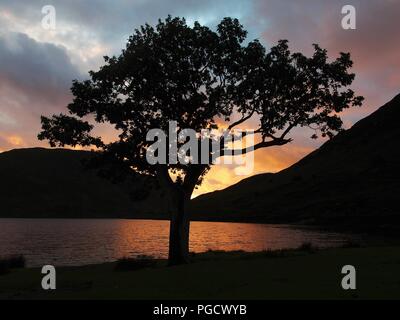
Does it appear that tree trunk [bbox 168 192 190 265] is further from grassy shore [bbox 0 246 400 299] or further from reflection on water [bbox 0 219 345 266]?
reflection on water [bbox 0 219 345 266]

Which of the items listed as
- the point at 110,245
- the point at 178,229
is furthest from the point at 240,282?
the point at 110,245

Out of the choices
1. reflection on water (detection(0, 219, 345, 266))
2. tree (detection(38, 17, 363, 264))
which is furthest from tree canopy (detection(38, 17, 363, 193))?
reflection on water (detection(0, 219, 345, 266))

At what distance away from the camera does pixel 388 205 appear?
189125 mm

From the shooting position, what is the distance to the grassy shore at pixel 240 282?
1880 cm

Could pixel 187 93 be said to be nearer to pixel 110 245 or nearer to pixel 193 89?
pixel 193 89

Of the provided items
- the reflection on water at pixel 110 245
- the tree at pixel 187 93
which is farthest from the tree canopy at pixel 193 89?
the reflection on water at pixel 110 245

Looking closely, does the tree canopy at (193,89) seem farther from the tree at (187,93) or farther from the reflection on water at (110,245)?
the reflection on water at (110,245)

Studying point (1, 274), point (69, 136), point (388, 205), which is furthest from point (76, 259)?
point (388, 205)

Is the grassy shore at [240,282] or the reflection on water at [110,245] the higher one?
the grassy shore at [240,282]

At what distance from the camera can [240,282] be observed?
21953 millimetres

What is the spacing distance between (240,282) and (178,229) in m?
11.6

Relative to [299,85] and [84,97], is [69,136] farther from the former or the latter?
[299,85]

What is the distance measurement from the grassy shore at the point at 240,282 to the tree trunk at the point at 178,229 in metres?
3.11

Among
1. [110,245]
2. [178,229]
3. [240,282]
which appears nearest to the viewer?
[240,282]
